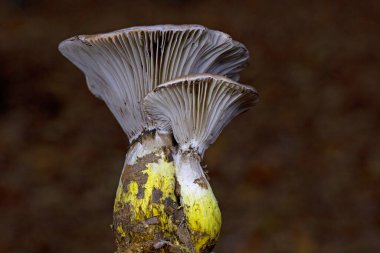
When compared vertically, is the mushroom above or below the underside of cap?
below

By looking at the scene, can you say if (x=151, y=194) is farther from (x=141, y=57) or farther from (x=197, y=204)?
(x=141, y=57)

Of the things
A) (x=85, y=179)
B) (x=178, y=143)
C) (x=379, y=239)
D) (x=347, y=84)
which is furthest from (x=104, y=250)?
(x=178, y=143)

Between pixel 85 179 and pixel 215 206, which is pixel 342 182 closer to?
pixel 85 179

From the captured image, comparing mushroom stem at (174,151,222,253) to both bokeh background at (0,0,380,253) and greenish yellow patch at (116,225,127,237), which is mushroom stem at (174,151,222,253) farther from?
bokeh background at (0,0,380,253)

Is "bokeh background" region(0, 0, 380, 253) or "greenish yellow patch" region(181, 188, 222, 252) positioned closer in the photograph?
"greenish yellow patch" region(181, 188, 222, 252)

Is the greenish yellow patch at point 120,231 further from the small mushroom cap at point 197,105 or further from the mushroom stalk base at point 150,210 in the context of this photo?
the small mushroom cap at point 197,105

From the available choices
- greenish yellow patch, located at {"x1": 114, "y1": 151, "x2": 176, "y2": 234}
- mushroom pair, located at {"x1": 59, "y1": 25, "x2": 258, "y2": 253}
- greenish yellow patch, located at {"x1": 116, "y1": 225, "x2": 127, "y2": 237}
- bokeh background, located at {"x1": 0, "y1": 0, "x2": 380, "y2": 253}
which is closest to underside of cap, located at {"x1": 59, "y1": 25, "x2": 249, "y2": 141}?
mushroom pair, located at {"x1": 59, "y1": 25, "x2": 258, "y2": 253}
